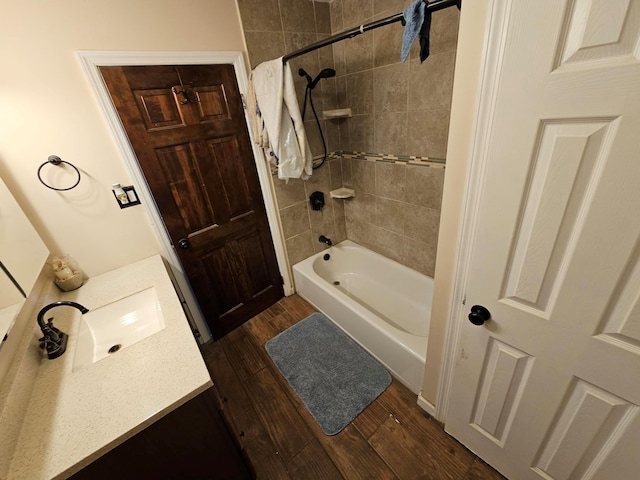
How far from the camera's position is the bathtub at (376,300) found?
1542mm

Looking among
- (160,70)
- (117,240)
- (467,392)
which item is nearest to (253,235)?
(117,240)

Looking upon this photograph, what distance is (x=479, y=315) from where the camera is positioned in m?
0.89

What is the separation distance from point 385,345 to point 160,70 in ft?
6.82

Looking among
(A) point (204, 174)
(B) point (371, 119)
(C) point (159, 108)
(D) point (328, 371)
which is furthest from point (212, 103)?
(D) point (328, 371)

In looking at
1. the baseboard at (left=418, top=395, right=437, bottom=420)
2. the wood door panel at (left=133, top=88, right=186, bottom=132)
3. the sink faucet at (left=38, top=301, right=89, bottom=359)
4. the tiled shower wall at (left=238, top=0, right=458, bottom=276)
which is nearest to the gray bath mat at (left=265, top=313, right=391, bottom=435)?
the baseboard at (left=418, top=395, right=437, bottom=420)

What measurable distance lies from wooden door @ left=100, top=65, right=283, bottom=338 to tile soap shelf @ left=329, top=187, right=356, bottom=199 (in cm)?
69

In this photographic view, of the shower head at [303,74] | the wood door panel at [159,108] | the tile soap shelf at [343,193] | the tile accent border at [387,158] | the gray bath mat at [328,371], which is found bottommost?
the gray bath mat at [328,371]

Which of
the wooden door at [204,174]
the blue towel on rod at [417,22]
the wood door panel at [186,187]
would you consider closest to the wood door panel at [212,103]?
the wooden door at [204,174]

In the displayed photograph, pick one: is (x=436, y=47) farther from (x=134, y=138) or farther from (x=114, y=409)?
(x=114, y=409)

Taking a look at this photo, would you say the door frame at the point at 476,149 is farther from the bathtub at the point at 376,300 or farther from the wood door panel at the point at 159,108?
the wood door panel at the point at 159,108

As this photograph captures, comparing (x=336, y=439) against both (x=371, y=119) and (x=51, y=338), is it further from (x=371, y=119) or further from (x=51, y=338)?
(x=371, y=119)

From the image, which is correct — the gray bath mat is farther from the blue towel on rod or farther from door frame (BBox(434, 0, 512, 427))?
the blue towel on rod

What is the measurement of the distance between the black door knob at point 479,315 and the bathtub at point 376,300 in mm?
614

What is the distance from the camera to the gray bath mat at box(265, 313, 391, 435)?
1.52 meters
